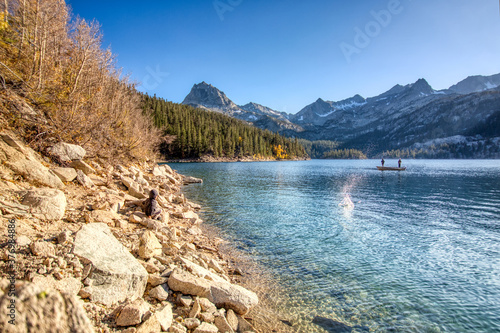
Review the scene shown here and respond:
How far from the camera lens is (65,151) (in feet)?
40.6

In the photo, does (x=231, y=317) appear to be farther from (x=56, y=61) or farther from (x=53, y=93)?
(x=56, y=61)

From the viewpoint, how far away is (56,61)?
15.6 m

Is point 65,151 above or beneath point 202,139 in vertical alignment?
beneath

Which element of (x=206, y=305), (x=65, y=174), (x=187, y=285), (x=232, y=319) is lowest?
(x=232, y=319)

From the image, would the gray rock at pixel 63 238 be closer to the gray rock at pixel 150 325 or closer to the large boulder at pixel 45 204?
the large boulder at pixel 45 204

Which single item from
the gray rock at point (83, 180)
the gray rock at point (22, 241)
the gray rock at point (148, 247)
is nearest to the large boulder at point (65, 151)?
the gray rock at point (83, 180)

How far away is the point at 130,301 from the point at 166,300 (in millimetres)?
1042

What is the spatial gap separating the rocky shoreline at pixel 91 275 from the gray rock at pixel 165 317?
0.02 metres

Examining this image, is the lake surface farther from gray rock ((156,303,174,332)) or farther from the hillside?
gray rock ((156,303,174,332))

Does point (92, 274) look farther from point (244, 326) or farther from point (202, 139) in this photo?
point (202, 139)

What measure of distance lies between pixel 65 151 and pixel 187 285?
10933 mm


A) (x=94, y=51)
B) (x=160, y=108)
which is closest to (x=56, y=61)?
(x=94, y=51)

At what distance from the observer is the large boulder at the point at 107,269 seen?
15.8 feet

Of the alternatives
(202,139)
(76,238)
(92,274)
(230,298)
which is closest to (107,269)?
(92,274)
